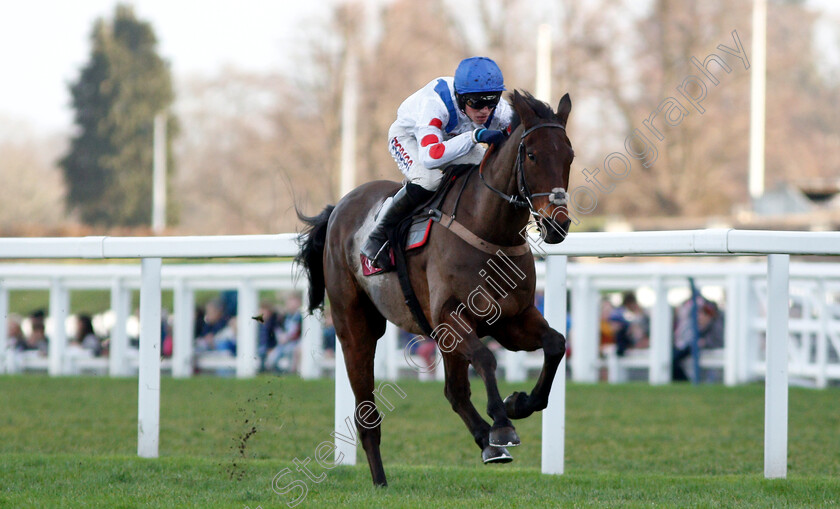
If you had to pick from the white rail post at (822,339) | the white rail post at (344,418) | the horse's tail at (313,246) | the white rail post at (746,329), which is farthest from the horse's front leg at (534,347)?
the white rail post at (746,329)

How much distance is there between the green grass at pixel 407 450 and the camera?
13.5 feet

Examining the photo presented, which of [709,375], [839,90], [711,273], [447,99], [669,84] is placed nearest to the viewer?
[447,99]

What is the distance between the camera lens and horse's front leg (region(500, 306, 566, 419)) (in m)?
4.00

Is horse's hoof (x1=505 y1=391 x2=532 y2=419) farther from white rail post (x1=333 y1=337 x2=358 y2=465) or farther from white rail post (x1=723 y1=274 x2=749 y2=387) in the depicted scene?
white rail post (x1=723 y1=274 x2=749 y2=387)

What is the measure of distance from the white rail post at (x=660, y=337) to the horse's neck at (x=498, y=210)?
22.3 feet

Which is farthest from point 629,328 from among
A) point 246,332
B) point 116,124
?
point 116,124

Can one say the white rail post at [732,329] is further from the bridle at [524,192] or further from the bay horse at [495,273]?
the bridle at [524,192]

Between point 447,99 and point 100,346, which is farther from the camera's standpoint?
point 100,346

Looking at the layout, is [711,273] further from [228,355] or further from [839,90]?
[839,90]

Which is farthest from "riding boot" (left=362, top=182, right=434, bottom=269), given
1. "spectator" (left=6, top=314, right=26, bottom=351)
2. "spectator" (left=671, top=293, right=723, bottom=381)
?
"spectator" (left=6, top=314, right=26, bottom=351)

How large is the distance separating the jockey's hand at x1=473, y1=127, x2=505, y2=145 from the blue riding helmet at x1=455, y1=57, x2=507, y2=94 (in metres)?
0.18

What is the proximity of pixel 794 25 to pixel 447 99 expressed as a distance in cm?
3350

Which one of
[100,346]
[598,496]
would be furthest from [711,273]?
[100,346]

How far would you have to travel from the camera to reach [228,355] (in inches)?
461
